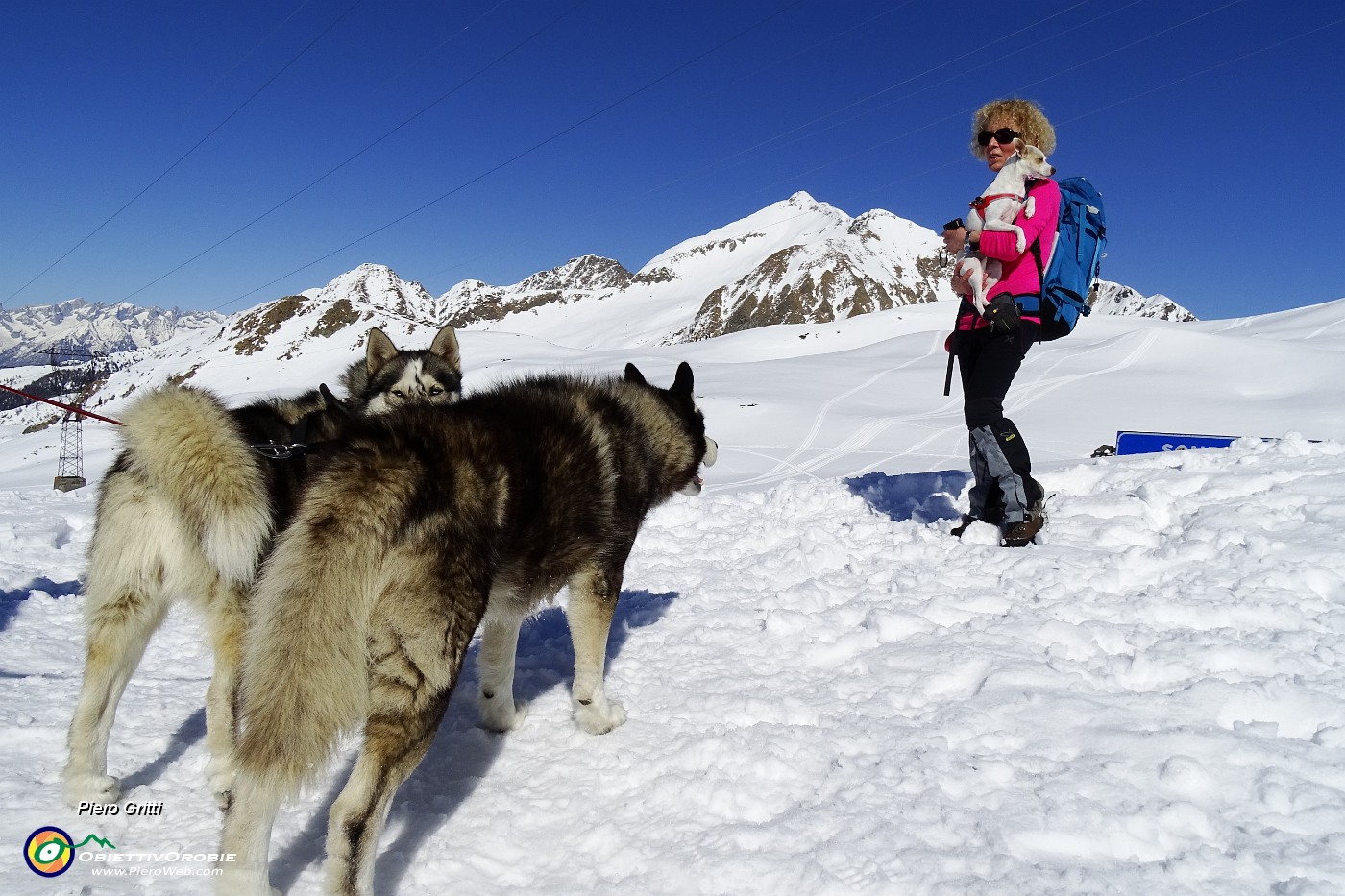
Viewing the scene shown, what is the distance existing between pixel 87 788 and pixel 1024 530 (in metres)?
5.70

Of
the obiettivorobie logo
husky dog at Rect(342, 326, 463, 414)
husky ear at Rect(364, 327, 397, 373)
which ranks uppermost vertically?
husky ear at Rect(364, 327, 397, 373)

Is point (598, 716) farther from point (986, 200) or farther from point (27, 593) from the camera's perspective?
point (27, 593)

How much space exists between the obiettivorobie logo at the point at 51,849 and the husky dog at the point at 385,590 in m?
0.84

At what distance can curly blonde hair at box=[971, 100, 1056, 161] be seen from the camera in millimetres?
5410

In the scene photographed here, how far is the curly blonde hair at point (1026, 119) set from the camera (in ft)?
17.7

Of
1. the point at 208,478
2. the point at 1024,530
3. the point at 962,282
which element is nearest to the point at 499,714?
the point at 208,478

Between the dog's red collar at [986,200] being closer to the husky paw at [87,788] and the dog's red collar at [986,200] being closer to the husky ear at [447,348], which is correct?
the husky ear at [447,348]

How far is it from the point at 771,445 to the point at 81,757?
1572cm

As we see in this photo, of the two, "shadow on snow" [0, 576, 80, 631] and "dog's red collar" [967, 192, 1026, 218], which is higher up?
"dog's red collar" [967, 192, 1026, 218]

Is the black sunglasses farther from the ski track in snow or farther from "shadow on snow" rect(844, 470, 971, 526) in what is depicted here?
"shadow on snow" rect(844, 470, 971, 526)

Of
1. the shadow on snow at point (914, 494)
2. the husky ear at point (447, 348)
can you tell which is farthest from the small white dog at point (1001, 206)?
the husky ear at point (447, 348)

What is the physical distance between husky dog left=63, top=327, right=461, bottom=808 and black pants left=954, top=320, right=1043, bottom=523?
4.46 m

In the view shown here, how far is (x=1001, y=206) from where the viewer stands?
5.10 meters

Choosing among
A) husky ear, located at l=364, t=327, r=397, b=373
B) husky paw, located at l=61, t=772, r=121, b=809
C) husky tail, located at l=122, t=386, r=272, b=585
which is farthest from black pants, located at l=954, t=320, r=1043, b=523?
husky paw, located at l=61, t=772, r=121, b=809
